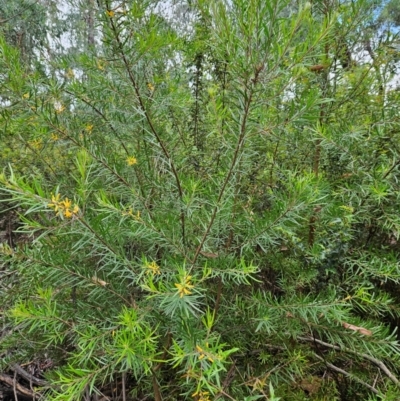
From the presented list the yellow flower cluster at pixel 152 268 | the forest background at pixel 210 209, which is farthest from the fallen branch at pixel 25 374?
the yellow flower cluster at pixel 152 268

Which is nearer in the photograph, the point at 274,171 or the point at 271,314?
the point at 271,314

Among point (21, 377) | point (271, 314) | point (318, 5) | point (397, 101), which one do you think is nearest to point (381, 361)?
point (271, 314)

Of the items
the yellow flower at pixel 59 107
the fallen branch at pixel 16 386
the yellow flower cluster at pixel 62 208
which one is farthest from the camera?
the fallen branch at pixel 16 386

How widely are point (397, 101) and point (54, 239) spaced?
1006 millimetres

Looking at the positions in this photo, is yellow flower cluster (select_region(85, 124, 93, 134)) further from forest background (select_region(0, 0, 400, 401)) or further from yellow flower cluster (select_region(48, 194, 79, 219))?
yellow flower cluster (select_region(48, 194, 79, 219))

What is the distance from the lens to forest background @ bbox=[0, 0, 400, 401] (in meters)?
0.59

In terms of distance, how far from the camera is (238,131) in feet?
1.97

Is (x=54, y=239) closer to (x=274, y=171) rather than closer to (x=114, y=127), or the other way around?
(x=114, y=127)

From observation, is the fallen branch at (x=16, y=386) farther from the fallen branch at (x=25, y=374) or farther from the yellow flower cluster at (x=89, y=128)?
the yellow flower cluster at (x=89, y=128)

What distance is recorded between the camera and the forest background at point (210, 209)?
0.59 m

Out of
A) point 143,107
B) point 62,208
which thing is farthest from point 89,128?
point 62,208

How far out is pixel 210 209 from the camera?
2.49 feet

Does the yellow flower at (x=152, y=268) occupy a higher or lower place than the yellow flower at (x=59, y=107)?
lower

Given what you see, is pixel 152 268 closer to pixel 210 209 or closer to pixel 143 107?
pixel 210 209
